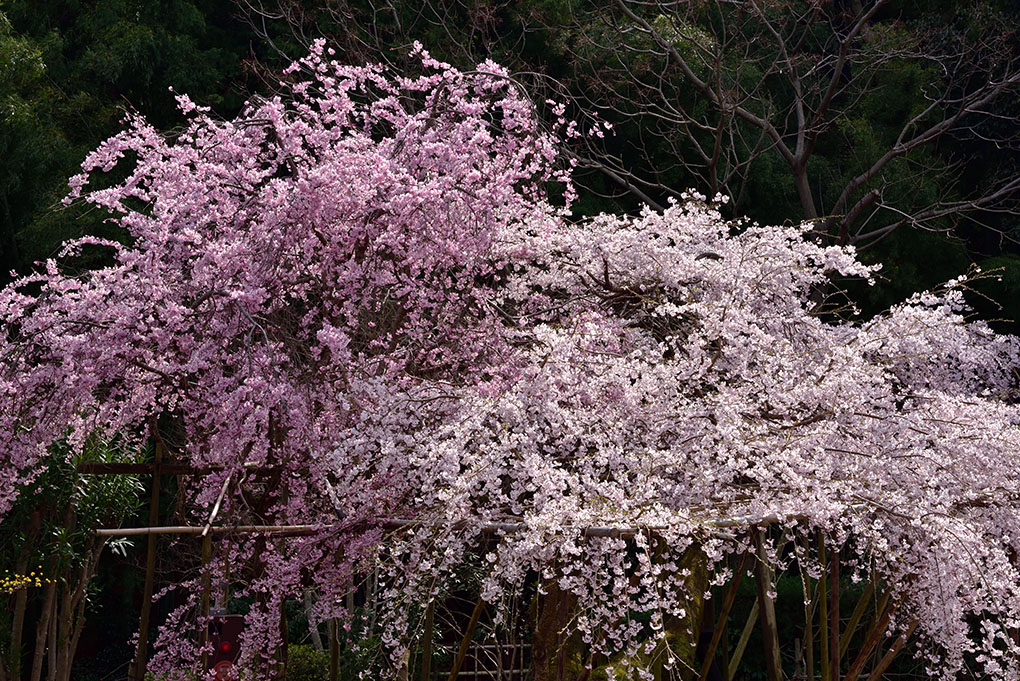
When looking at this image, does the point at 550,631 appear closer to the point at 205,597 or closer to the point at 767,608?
the point at 767,608

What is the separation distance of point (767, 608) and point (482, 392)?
1589 millimetres

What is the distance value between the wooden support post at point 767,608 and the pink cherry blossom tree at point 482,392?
0.09 metres

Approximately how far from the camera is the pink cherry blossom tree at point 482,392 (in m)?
4.15

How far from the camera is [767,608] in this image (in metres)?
4.64

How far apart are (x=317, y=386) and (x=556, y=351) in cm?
113

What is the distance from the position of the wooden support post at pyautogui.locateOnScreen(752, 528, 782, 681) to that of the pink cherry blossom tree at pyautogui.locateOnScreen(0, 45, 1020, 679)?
0.09 meters

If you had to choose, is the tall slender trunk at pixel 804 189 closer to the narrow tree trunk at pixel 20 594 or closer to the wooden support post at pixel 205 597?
the wooden support post at pixel 205 597

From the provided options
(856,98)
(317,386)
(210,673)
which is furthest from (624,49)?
(210,673)

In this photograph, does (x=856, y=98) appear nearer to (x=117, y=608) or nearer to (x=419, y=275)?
(x=419, y=275)

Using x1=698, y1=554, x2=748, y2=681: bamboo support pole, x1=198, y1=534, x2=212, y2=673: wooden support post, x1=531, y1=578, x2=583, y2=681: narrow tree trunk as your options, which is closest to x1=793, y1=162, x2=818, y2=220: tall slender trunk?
x1=698, y1=554, x2=748, y2=681: bamboo support pole

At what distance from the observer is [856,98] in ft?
36.8

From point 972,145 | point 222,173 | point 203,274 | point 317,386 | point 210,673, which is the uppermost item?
point 972,145

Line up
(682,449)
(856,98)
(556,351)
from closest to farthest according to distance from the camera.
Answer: (682,449)
(556,351)
(856,98)

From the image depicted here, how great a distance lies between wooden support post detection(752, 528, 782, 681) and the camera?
4.18 meters
